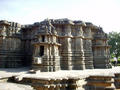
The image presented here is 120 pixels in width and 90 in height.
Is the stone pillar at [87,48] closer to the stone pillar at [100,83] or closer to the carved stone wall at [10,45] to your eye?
the stone pillar at [100,83]

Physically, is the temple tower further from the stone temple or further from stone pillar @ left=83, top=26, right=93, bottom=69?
stone pillar @ left=83, top=26, right=93, bottom=69

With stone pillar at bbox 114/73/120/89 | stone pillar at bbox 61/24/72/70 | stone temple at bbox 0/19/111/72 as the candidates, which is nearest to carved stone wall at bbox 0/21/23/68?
stone temple at bbox 0/19/111/72

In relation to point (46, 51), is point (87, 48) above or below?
above

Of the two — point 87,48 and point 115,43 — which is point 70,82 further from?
point 115,43

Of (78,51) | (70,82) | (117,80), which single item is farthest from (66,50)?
(70,82)

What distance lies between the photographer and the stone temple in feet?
47.7

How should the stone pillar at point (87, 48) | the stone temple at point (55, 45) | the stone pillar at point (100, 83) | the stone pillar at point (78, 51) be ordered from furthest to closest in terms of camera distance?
the stone pillar at point (87, 48) → the stone pillar at point (78, 51) → the stone temple at point (55, 45) → the stone pillar at point (100, 83)

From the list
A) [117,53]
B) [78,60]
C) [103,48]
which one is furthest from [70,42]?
[117,53]

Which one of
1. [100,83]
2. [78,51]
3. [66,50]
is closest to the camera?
[100,83]

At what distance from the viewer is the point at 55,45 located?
15.1 metres

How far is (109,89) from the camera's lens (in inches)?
332

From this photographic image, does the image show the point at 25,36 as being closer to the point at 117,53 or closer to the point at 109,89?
the point at 109,89

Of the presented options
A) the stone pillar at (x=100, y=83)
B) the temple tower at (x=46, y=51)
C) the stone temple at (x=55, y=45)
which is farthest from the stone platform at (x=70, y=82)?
the stone temple at (x=55, y=45)

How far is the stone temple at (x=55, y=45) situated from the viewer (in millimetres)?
14547
